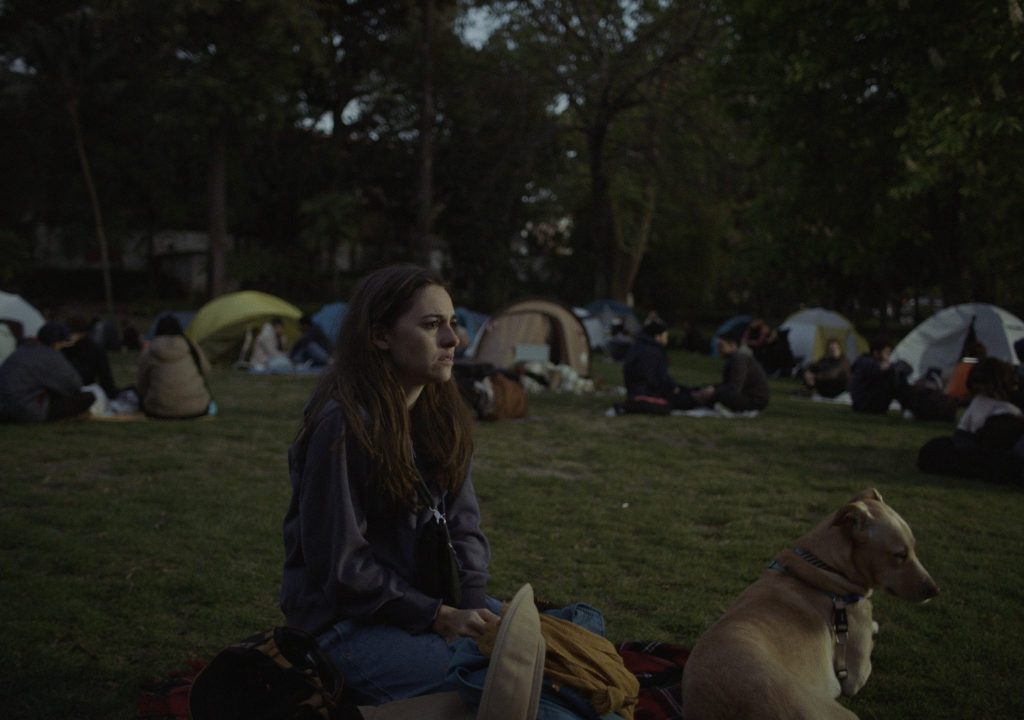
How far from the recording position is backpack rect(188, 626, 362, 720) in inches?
91.4

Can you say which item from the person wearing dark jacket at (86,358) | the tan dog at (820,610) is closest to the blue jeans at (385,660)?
the tan dog at (820,610)

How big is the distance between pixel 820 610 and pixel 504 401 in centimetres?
875

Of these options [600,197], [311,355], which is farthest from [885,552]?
[600,197]

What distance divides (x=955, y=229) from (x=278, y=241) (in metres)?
25.8

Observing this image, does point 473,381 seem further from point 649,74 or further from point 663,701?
point 649,74

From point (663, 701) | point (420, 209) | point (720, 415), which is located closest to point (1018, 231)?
point (720, 415)

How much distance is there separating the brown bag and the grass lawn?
2.36 ft

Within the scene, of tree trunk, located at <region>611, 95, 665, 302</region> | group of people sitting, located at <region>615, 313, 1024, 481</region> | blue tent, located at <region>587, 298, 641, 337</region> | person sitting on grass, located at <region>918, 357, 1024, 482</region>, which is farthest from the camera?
tree trunk, located at <region>611, 95, 665, 302</region>

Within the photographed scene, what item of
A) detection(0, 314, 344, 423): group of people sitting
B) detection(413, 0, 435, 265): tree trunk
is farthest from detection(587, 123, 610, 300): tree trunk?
detection(0, 314, 344, 423): group of people sitting

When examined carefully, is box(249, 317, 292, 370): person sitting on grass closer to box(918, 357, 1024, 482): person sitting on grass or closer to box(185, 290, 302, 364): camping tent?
box(185, 290, 302, 364): camping tent

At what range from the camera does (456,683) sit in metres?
2.34

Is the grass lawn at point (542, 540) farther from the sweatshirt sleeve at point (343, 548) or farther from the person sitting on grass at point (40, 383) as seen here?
the sweatshirt sleeve at point (343, 548)

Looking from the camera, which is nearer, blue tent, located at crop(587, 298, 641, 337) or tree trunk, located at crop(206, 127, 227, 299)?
tree trunk, located at crop(206, 127, 227, 299)

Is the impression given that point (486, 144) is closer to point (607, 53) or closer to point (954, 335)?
point (607, 53)
